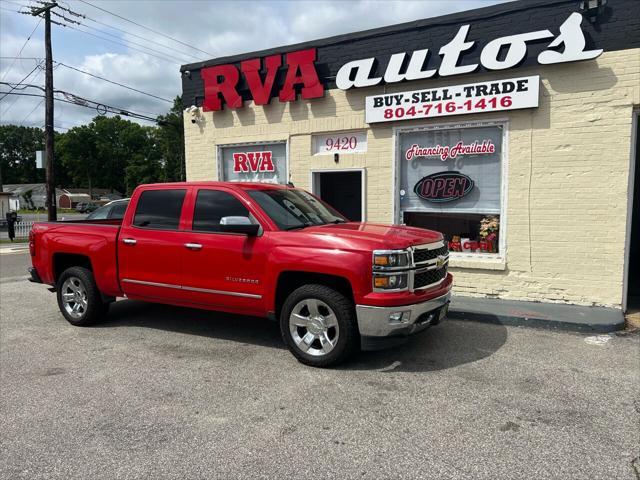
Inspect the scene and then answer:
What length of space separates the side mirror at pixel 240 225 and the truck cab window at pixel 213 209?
1.12 feet

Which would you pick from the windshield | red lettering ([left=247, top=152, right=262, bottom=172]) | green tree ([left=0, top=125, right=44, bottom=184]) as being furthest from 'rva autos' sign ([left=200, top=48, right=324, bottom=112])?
green tree ([left=0, top=125, right=44, bottom=184])

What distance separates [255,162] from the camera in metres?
10.2

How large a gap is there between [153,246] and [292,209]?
1.74 meters

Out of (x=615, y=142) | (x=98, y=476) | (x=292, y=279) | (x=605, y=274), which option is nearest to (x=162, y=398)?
(x=98, y=476)

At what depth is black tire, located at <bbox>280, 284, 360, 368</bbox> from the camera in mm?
4691

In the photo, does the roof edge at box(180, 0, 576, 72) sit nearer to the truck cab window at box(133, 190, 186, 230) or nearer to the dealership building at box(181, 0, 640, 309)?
the dealership building at box(181, 0, 640, 309)

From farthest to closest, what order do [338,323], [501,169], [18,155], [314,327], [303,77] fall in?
[18,155] → [303,77] → [501,169] → [314,327] → [338,323]

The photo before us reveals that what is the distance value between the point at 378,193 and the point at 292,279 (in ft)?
13.0

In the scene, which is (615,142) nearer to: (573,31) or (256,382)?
(573,31)

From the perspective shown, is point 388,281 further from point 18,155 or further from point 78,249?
point 18,155

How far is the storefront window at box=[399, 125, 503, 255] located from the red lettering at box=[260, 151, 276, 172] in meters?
2.83

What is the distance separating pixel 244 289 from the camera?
526 centimetres

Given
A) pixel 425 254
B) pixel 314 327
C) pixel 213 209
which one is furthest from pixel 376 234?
pixel 213 209

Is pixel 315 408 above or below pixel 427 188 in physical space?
below
